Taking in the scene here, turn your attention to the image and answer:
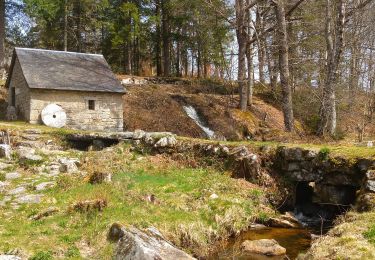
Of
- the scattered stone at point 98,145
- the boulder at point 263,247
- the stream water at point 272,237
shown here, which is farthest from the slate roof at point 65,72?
the boulder at point 263,247

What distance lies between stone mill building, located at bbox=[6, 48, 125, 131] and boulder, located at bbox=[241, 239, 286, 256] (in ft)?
53.1

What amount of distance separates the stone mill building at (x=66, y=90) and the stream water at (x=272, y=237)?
15370mm

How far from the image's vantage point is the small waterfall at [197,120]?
24.1 m

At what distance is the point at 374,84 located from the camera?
2769cm

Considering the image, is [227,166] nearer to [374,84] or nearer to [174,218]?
[174,218]

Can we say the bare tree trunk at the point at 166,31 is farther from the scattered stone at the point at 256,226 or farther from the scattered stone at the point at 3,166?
the scattered stone at the point at 256,226

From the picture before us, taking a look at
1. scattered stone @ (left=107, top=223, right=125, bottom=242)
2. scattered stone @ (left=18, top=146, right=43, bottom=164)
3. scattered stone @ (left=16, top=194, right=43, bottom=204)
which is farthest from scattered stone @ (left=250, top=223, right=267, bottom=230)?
scattered stone @ (left=18, top=146, right=43, bottom=164)

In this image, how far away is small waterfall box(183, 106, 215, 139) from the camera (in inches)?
948

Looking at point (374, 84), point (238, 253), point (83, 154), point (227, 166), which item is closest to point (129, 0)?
point (374, 84)

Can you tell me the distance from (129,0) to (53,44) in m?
7.63

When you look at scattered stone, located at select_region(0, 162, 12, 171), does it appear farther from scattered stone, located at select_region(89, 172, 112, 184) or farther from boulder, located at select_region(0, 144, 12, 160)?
scattered stone, located at select_region(89, 172, 112, 184)

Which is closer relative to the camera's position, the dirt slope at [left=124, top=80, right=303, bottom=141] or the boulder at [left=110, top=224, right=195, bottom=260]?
the boulder at [left=110, top=224, right=195, bottom=260]

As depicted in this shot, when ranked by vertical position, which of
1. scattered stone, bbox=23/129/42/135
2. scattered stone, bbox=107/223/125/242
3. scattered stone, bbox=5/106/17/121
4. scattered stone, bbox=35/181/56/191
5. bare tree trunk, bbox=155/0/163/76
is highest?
bare tree trunk, bbox=155/0/163/76

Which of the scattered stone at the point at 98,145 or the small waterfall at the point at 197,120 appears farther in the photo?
the small waterfall at the point at 197,120
